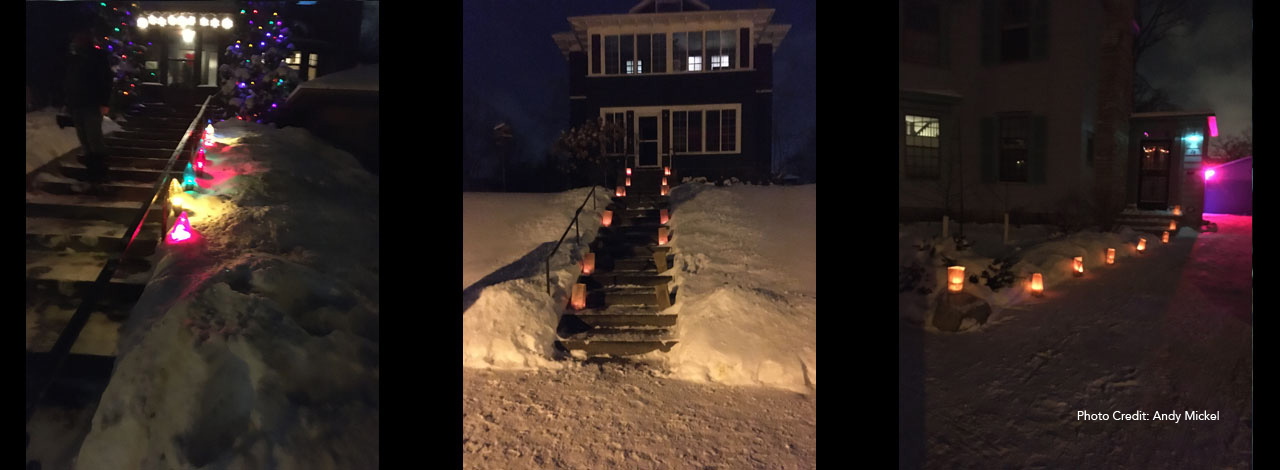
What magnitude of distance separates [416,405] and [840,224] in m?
2.62

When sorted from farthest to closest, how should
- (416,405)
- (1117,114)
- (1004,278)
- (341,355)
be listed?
(1117,114) → (1004,278) → (341,355) → (416,405)

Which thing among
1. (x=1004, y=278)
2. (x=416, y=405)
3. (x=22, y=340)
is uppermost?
(x=1004, y=278)

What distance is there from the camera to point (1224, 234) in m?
4.04

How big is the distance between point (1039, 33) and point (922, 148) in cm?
269

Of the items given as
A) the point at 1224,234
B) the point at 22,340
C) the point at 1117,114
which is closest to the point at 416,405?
the point at 22,340

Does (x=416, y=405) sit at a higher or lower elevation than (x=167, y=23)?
lower

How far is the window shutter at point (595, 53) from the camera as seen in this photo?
5.03m

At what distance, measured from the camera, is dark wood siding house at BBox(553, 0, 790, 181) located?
5086 mm

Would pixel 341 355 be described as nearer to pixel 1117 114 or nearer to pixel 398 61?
pixel 398 61

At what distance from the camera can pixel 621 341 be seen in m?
4.68

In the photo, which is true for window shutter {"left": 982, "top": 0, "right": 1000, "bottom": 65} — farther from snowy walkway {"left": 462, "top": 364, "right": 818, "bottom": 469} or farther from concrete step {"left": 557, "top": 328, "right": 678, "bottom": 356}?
concrete step {"left": 557, "top": 328, "right": 678, "bottom": 356}

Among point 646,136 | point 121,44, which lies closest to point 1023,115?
point 646,136

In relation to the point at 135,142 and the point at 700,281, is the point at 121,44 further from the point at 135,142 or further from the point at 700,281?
the point at 700,281
